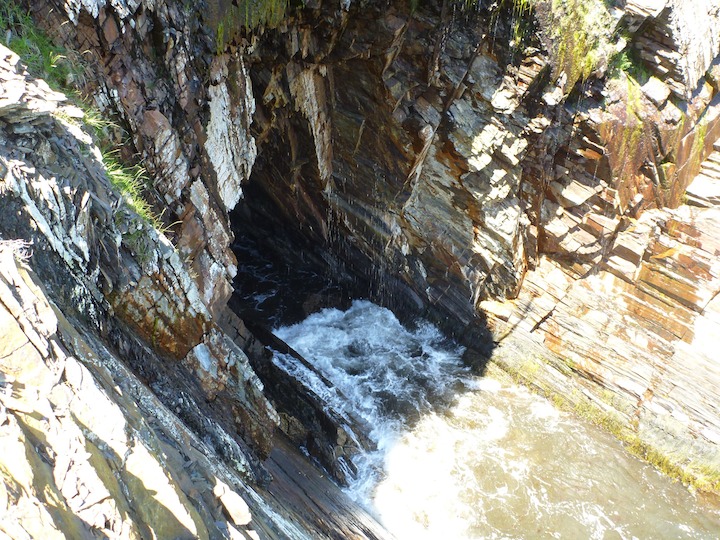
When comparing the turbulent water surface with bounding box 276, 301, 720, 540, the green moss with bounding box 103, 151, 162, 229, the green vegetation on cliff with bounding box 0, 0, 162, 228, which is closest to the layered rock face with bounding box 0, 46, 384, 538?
the green moss with bounding box 103, 151, 162, 229

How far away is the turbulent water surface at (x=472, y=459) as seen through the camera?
11422mm

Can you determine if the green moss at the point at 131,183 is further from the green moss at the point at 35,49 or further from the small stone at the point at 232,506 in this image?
the small stone at the point at 232,506

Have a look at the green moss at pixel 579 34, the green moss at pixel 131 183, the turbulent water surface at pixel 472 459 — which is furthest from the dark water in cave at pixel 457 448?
the green moss at pixel 579 34

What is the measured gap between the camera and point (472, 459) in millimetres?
12500

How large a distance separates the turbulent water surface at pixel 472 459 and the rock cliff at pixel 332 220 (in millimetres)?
770

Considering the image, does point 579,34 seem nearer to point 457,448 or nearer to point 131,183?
point 457,448

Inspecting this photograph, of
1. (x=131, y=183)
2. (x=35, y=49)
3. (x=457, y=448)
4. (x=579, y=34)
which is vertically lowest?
(x=457, y=448)

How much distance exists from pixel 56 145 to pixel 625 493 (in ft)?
42.5

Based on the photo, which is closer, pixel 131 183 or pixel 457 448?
pixel 131 183

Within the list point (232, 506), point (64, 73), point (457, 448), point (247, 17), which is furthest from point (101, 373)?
point (457, 448)

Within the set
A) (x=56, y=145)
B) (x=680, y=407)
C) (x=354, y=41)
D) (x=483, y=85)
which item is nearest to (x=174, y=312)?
(x=56, y=145)

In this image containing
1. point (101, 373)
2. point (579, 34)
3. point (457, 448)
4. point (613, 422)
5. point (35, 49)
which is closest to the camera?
point (101, 373)

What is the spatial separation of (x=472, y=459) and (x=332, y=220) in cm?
728

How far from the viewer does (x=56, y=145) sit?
510 cm
